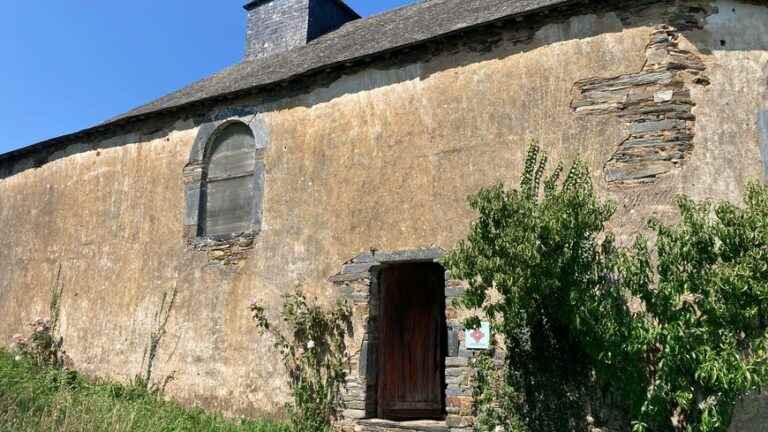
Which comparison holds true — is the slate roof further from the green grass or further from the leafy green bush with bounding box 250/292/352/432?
the green grass

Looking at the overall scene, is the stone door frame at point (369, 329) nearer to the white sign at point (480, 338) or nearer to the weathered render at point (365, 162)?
the weathered render at point (365, 162)

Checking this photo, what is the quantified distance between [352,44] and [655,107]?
15.1 feet

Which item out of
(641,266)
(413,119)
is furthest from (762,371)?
(413,119)

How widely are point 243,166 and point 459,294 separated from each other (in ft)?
12.7

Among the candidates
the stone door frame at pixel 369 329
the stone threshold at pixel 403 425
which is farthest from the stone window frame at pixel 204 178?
the stone threshold at pixel 403 425

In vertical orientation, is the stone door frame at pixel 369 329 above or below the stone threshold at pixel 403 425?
above

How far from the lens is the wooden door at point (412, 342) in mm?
8023

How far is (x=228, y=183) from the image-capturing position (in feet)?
31.2

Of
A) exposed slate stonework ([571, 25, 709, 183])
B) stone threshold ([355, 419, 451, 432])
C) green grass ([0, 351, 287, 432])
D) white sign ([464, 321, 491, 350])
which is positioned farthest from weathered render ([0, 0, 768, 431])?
white sign ([464, 321, 491, 350])

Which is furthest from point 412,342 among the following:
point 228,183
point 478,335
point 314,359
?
point 228,183

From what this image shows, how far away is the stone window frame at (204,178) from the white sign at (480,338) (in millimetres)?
3331

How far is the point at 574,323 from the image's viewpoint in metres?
5.37

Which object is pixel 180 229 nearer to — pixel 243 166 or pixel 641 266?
pixel 243 166

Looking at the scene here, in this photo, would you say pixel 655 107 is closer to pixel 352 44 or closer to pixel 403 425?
pixel 403 425
